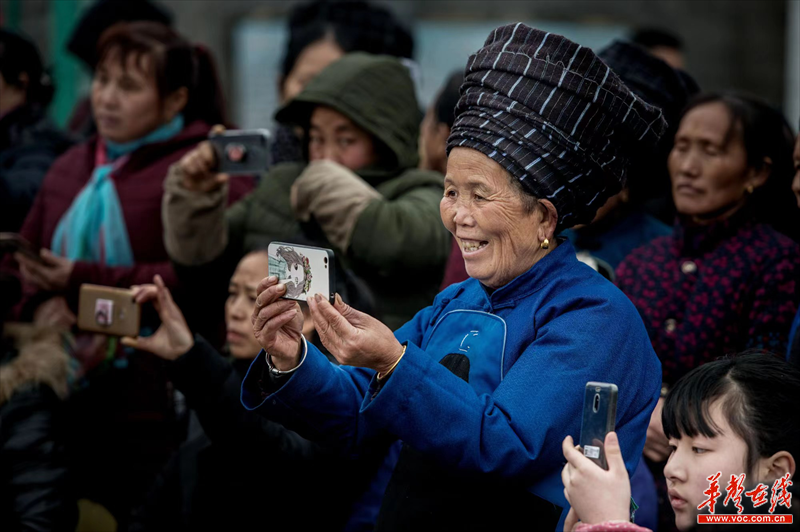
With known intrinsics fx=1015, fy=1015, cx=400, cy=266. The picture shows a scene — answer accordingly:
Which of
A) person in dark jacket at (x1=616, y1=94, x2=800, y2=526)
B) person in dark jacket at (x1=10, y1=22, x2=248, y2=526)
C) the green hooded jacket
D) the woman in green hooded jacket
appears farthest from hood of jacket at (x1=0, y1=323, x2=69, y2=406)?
person in dark jacket at (x1=616, y1=94, x2=800, y2=526)

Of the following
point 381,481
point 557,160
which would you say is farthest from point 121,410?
point 557,160

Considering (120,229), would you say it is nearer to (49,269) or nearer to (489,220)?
(49,269)

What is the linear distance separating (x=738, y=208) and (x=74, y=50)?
3643mm

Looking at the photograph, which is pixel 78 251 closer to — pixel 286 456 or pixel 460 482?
pixel 286 456

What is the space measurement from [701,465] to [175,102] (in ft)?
9.48

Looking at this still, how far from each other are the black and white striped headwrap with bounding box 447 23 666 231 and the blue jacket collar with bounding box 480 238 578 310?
0.08 m

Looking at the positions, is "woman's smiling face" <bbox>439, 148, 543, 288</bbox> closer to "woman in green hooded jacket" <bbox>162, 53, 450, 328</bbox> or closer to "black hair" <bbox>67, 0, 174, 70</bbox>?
"woman in green hooded jacket" <bbox>162, 53, 450, 328</bbox>

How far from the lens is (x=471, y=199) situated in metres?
2.18

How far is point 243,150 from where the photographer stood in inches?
145

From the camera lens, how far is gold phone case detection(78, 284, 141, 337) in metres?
3.36

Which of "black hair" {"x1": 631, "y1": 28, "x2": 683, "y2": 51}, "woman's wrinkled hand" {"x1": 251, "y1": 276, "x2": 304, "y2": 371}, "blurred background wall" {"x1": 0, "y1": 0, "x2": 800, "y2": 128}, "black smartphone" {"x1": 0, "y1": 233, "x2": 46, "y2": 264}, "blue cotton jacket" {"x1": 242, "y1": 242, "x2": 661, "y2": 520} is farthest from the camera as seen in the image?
"blurred background wall" {"x1": 0, "y1": 0, "x2": 800, "y2": 128}

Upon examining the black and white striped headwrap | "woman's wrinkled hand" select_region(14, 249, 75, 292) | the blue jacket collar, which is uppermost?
the black and white striped headwrap

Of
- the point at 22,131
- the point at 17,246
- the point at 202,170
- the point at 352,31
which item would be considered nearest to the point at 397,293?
the point at 202,170

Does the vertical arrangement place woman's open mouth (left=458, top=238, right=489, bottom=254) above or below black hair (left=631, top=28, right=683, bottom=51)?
above
